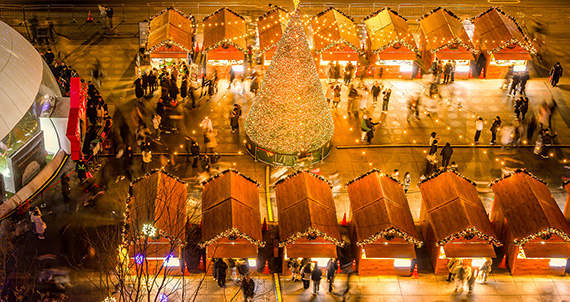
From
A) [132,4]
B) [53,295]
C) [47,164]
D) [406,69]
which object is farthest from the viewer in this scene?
[132,4]

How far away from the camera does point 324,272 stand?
91.1ft

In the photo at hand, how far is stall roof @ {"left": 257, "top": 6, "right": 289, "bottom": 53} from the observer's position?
40.0 meters

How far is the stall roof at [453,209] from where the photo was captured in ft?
88.0

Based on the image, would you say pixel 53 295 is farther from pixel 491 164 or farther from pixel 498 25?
pixel 498 25

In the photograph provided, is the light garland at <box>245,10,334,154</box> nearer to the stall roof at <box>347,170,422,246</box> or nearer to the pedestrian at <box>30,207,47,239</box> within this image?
the stall roof at <box>347,170,422,246</box>

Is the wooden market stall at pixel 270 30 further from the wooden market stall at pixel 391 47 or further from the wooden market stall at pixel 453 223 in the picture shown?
the wooden market stall at pixel 453 223

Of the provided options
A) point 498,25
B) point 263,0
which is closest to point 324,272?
point 498,25

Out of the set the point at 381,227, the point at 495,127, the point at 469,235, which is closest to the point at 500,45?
the point at 495,127

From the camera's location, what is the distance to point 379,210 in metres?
27.6

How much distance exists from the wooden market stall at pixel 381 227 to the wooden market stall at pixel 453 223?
89 cm

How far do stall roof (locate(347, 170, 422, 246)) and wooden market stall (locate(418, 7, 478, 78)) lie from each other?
13.1 m

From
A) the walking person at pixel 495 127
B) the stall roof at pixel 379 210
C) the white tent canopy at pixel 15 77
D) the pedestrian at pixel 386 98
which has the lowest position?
the stall roof at pixel 379 210

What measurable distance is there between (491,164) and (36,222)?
1964 cm

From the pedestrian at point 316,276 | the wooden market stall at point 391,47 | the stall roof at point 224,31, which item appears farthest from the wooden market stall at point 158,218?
the wooden market stall at point 391,47
